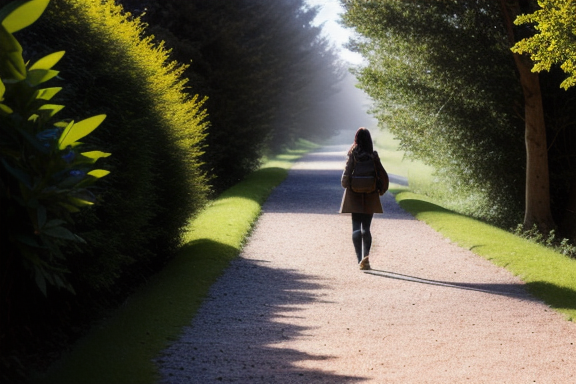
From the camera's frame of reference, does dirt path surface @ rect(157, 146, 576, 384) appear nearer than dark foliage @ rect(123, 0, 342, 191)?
Yes

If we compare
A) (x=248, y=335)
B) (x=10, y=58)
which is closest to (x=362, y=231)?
(x=248, y=335)

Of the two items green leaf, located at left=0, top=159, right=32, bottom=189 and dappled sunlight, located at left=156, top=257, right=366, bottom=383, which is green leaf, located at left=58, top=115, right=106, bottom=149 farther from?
dappled sunlight, located at left=156, top=257, right=366, bottom=383

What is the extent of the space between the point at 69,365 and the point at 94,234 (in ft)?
6.46

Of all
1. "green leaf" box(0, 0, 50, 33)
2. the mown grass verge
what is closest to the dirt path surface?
the mown grass verge

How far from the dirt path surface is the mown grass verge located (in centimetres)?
21

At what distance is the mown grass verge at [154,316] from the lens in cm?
670

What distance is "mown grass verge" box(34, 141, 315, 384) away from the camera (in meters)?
6.70

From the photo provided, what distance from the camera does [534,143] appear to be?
19.8 m

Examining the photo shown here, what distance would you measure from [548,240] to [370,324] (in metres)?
10.9

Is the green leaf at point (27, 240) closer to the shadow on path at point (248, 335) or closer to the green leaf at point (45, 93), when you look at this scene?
the green leaf at point (45, 93)

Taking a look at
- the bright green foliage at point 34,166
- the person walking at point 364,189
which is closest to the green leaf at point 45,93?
the bright green foliage at point 34,166

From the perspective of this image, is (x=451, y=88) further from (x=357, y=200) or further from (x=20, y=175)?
(x=20, y=175)

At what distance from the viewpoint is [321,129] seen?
2867 inches

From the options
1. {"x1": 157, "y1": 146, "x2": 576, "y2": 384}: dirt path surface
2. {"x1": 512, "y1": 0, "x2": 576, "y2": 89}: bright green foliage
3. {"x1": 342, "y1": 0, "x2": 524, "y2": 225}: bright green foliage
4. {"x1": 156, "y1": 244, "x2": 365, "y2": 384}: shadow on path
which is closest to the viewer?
{"x1": 156, "y1": 244, "x2": 365, "y2": 384}: shadow on path
